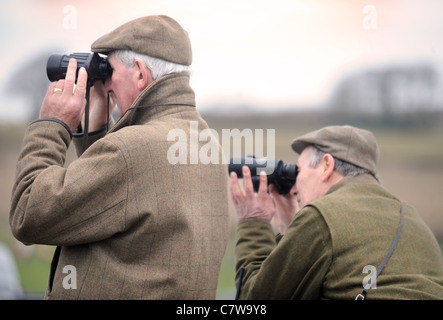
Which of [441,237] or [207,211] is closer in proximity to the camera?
[207,211]

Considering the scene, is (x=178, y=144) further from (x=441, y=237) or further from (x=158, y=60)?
(x=441, y=237)

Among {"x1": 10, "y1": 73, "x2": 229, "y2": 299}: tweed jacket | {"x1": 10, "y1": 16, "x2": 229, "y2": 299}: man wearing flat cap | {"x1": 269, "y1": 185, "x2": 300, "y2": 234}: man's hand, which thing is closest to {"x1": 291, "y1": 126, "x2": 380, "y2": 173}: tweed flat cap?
{"x1": 269, "y1": 185, "x2": 300, "y2": 234}: man's hand

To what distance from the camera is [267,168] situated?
2551 millimetres

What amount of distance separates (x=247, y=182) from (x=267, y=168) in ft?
0.36

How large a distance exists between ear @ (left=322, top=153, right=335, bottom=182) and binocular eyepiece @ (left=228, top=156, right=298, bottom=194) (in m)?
0.16

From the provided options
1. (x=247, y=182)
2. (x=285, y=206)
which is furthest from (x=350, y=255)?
(x=285, y=206)

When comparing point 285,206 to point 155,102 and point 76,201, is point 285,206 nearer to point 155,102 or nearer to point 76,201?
point 155,102

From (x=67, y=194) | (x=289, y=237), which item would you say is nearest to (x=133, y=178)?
(x=67, y=194)

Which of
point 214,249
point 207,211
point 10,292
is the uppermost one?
point 207,211

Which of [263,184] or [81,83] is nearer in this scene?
[81,83]

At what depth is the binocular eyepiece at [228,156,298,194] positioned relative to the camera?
2525 mm

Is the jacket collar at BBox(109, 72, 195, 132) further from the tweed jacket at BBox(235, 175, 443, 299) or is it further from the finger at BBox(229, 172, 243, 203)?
the finger at BBox(229, 172, 243, 203)

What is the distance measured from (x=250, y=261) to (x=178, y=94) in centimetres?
90
